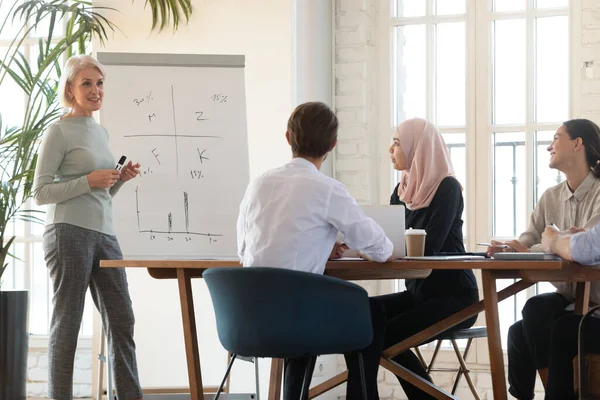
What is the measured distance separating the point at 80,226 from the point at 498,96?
243cm

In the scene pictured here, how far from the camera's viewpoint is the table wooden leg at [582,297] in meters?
3.07

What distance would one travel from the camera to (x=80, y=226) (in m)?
3.55

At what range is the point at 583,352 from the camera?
242 cm

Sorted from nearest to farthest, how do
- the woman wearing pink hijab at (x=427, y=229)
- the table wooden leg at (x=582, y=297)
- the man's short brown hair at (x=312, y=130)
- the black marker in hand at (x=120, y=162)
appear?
the man's short brown hair at (x=312, y=130), the table wooden leg at (x=582, y=297), the woman wearing pink hijab at (x=427, y=229), the black marker in hand at (x=120, y=162)

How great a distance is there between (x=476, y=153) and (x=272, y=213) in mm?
2416

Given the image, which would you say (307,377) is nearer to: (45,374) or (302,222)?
(302,222)

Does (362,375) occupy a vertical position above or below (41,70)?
below

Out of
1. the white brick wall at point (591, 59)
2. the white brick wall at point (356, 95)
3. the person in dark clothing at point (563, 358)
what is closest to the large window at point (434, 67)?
the white brick wall at point (356, 95)

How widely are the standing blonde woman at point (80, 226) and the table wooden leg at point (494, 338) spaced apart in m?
1.59

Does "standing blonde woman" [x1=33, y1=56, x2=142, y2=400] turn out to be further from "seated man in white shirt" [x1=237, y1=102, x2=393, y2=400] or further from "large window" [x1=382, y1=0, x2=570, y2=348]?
"large window" [x1=382, y1=0, x2=570, y2=348]

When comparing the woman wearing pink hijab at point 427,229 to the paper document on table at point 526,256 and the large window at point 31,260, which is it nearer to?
the paper document on table at point 526,256

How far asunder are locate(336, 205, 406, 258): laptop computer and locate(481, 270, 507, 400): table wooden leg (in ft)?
0.94

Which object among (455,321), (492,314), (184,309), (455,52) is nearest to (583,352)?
(492,314)

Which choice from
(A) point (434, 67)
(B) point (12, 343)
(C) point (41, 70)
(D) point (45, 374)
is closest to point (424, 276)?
(B) point (12, 343)
